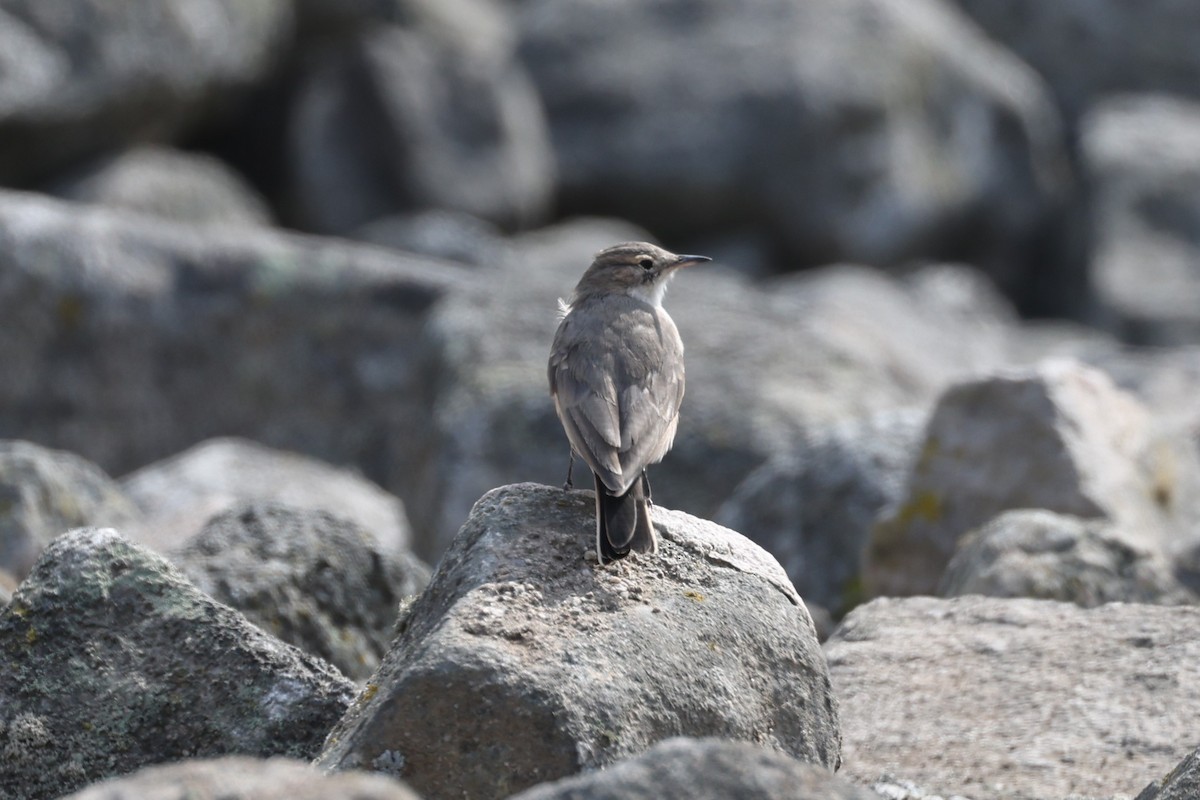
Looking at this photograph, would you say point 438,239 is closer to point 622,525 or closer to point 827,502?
point 827,502

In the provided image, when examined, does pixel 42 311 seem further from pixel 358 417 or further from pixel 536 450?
pixel 536 450

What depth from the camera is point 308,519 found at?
7.48 meters

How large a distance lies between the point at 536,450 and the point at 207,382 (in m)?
3.29

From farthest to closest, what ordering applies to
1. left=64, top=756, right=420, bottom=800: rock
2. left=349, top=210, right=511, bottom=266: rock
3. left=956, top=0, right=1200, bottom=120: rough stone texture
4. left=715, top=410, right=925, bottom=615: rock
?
left=956, top=0, right=1200, bottom=120: rough stone texture, left=349, top=210, right=511, bottom=266: rock, left=715, top=410, right=925, bottom=615: rock, left=64, top=756, right=420, bottom=800: rock

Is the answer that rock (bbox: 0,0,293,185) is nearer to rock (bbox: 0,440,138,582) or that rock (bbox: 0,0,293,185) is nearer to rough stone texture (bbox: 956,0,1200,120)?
rock (bbox: 0,440,138,582)

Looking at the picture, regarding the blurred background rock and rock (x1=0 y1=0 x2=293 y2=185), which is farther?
rock (x1=0 y1=0 x2=293 y2=185)

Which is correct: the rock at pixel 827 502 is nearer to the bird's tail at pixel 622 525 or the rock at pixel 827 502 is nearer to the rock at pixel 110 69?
the bird's tail at pixel 622 525

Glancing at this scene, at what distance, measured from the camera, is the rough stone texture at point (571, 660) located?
4633 mm

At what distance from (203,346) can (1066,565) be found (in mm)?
7567

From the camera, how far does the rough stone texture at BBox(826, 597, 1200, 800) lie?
582 cm

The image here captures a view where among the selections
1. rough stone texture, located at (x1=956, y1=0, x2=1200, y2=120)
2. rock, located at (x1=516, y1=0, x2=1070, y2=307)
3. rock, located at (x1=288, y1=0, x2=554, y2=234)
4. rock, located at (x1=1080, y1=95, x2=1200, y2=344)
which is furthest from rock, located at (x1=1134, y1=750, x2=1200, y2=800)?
rough stone texture, located at (x1=956, y1=0, x2=1200, y2=120)

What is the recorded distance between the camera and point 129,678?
210 inches

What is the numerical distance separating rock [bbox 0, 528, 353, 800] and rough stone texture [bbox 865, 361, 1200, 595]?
13.9 ft

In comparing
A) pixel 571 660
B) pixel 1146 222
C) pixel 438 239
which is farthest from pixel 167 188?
pixel 571 660
